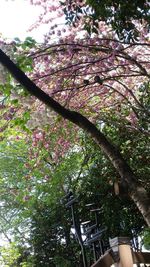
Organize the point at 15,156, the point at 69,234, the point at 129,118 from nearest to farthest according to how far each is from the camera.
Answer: the point at 129,118 → the point at 69,234 → the point at 15,156

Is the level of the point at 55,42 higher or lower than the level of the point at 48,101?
higher

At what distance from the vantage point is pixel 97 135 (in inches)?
137

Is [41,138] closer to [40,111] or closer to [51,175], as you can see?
[40,111]

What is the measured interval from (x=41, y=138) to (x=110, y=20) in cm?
330

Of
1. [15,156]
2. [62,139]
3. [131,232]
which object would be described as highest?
[15,156]

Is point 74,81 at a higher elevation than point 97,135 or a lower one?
higher

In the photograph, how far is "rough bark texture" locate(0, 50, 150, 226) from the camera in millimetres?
3062

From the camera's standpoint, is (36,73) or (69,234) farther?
(69,234)

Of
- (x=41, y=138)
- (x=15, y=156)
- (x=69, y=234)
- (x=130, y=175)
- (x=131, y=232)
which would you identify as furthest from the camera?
(x=15, y=156)

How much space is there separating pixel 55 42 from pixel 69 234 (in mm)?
6046

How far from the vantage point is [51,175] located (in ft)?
32.1

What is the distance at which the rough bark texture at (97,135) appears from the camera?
121 inches

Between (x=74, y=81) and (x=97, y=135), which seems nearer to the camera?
(x=97, y=135)

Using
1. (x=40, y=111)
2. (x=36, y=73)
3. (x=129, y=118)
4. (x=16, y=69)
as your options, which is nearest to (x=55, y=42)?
(x=36, y=73)
